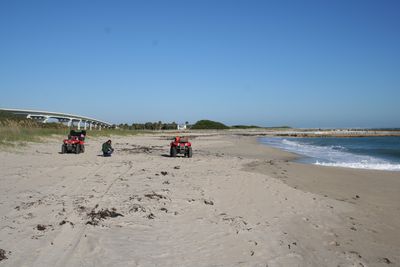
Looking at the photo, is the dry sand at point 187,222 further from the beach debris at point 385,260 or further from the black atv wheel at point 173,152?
the black atv wheel at point 173,152

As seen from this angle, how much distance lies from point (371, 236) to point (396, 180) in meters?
8.29

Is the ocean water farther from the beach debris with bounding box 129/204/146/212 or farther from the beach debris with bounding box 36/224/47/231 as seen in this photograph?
the beach debris with bounding box 36/224/47/231

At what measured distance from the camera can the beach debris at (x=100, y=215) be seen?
625 centimetres

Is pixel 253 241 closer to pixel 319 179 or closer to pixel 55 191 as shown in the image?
pixel 55 191

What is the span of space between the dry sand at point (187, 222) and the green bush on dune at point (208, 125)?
116060 millimetres

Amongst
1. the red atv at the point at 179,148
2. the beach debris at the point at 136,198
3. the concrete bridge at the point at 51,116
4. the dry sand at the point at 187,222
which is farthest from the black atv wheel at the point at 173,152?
the concrete bridge at the point at 51,116

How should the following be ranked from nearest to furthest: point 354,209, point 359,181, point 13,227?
point 13,227 → point 354,209 → point 359,181

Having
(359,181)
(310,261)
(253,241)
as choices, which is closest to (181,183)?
(253,241)

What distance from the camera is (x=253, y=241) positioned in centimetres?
570

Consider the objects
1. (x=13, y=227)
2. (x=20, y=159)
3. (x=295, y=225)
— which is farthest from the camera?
(x=20, y=159)

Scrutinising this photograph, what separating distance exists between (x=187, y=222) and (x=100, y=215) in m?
1.55

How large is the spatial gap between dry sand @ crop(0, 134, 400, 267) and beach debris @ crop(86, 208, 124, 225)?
0.02m

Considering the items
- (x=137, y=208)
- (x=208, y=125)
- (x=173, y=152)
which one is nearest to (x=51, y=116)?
(x=173, y=152)

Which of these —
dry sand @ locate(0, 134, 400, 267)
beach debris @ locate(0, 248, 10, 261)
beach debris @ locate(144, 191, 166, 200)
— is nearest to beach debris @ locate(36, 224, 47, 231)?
dry sand @ locate(0, 134, 400, 267)
